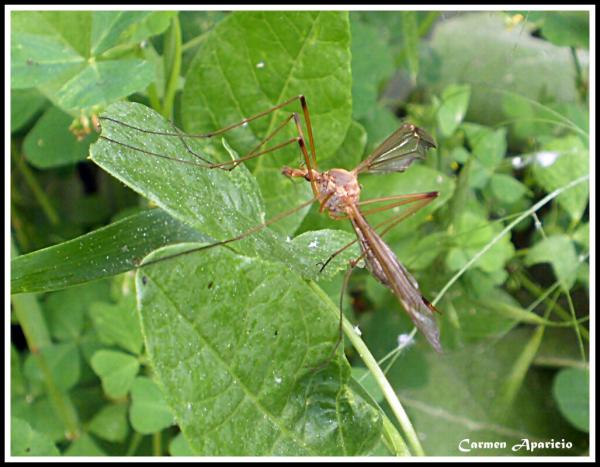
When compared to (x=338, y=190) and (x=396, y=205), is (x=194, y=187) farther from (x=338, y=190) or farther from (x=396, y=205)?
(x=396, y=205)

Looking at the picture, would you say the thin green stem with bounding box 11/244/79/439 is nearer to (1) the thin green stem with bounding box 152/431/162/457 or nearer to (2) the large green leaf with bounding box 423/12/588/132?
(1) the thin green stem with bounding box 152/431/162/457

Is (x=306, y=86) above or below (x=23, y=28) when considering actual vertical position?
below

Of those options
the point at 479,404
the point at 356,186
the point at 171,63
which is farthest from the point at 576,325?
the point at 171,63

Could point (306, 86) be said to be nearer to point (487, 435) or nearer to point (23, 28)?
point (23, 28)

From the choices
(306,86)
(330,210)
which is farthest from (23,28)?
(330,210)

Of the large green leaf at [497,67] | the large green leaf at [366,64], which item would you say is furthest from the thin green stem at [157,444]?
the large green leaf at [497,67]

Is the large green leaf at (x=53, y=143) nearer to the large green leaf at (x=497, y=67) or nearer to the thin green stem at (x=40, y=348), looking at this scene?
the thin green stem at (x=40, y=348)

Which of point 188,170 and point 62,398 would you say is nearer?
point 188,170
